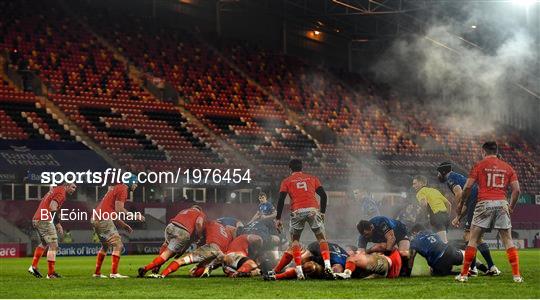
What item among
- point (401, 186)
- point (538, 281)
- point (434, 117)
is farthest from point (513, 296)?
point (434, 117)

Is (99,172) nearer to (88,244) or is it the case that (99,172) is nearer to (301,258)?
(88,244)

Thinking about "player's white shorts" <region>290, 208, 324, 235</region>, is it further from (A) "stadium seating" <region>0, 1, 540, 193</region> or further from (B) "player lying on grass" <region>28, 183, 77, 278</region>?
(A) "stadium seating" <region>0, 1, 540, 193</region>

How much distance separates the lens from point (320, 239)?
17.6m

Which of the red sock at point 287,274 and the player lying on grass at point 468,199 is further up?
the player lying on grass at point 468,199

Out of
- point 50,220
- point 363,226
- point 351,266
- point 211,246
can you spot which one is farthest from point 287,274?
point 50,220

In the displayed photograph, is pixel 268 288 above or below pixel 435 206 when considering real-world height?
below

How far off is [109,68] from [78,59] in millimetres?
1620

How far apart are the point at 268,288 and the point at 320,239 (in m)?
2.16

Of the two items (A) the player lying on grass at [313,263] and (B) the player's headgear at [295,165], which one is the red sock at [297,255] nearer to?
(A) the player lying on grass at [313,263]

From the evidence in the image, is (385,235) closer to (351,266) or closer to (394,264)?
(394,264)

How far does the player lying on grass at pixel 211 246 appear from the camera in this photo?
62.5 feet

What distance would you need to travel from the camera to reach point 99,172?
37.8 meters

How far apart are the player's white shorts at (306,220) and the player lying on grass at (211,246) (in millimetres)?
2013

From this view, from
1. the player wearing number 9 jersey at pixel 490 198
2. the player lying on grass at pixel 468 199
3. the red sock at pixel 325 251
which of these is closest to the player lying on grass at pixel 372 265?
the red sock at pixel 325 251
